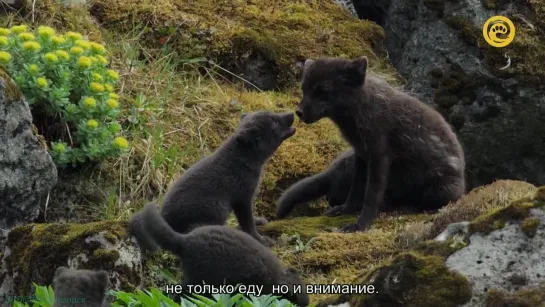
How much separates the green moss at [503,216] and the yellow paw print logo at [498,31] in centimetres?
571

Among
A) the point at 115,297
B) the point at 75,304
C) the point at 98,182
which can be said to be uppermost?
the point at 75,304

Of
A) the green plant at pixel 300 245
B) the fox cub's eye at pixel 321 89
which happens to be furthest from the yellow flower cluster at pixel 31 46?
the green plant at pixel 300 245

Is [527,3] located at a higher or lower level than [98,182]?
higher

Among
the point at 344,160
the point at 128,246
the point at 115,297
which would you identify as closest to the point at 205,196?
the point at 128,246

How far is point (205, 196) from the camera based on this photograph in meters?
7.36

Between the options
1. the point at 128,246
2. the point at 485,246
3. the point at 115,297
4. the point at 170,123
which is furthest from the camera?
the point at 170,123

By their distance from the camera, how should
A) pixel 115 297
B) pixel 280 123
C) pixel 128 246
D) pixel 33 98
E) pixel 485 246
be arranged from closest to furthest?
1. pixel 485 246
2. pixel 115 297
3. pixel 128 246
4. pixel 280 123
5. pixel 33 98

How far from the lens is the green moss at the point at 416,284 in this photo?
199 inches

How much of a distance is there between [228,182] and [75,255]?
4.33 feet

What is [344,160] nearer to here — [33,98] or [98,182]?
[98,182]

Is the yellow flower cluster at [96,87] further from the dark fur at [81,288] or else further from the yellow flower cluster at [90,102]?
the dark fur at [81,288]

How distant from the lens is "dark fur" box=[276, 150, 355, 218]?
9.41 meters

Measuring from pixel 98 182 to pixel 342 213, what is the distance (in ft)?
7.27

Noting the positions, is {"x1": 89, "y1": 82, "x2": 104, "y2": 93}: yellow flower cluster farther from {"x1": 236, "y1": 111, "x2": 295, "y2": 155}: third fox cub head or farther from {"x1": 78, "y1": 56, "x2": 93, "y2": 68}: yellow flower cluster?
{"x1": 236, "y1": 111, "x2": 295, "y2": 155}: third fox cub head
